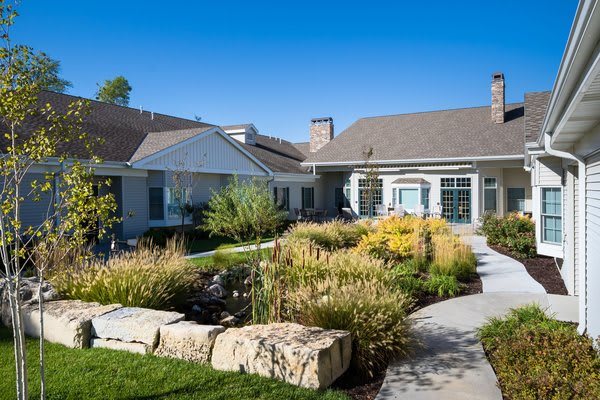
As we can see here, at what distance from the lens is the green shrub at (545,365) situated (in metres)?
3.65

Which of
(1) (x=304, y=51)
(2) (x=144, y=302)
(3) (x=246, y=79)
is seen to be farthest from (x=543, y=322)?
(3) (x=246, y=79)

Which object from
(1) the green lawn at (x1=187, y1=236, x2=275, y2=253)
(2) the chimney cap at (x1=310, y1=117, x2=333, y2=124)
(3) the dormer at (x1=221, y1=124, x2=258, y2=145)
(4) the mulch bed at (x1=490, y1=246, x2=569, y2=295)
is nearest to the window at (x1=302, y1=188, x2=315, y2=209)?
(3) the dormer at (x1=221, y1=124, x2=258, y2=145)

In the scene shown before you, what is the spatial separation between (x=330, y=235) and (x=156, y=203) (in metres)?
8.37

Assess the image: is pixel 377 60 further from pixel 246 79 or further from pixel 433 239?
pixel 433 239

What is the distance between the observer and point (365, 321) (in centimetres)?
525

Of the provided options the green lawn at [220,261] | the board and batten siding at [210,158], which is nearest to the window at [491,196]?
the board and batten siding at [210,158]

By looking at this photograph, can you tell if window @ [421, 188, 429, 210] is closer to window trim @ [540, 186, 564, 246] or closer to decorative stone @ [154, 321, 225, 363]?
window trim @ [540, 186, 564, 246]

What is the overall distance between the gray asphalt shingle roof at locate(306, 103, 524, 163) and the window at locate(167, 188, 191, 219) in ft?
29.8

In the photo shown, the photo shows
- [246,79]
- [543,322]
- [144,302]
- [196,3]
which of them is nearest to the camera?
[543,322]

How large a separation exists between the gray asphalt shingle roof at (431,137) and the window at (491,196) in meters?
1.67

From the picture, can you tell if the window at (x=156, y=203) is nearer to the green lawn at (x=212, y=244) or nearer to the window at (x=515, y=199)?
the green lawn at (x=212, y=244)

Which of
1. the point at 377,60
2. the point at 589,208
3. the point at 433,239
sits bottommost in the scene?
the point at 433,239

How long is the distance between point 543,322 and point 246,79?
867 inches

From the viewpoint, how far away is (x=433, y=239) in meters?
11.0
